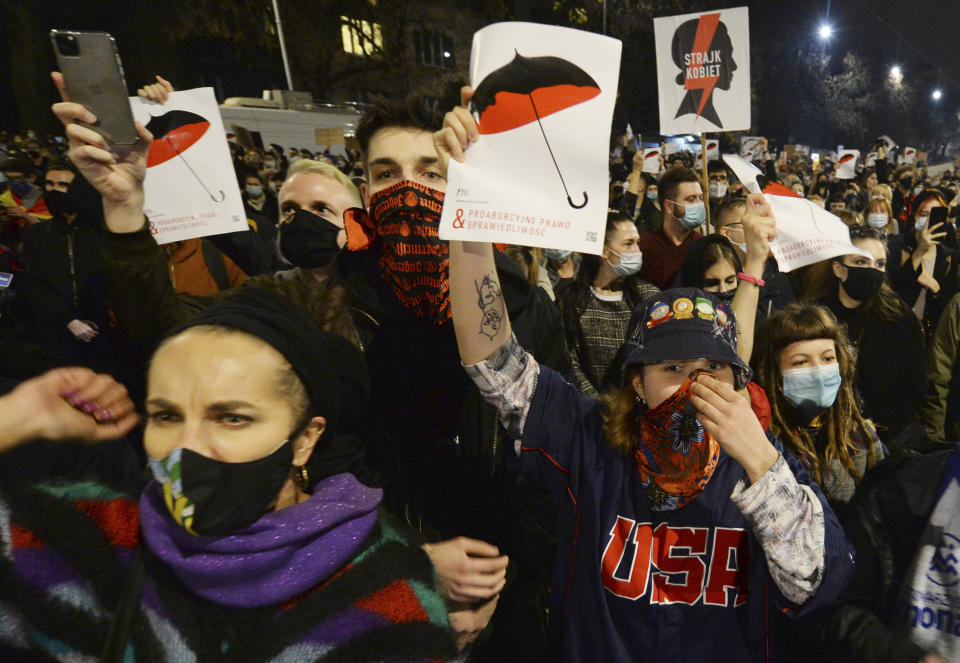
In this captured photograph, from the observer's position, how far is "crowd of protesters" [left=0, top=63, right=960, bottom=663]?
1190 millimetres

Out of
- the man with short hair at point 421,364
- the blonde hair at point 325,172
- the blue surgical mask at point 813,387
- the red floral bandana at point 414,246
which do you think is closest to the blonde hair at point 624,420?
the man with short hair at point 421,364

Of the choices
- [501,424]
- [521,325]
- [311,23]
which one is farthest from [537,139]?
[311,23]

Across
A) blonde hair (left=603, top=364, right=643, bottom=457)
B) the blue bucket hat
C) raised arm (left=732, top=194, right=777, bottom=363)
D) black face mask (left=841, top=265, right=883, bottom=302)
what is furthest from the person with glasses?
blonde hair (left=603, top=364, right=643, bottom=457)

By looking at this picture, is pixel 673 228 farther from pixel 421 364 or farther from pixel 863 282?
pixel 421 364

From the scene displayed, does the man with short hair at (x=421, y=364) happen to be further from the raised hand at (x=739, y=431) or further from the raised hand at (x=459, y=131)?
the raised hand at (x=739, y=431)

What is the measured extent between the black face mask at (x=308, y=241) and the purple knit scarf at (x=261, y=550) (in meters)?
1.27

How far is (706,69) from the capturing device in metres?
4.29

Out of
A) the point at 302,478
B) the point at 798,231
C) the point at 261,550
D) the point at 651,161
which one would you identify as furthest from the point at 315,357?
the point at 651,161

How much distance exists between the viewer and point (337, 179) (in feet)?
8.70

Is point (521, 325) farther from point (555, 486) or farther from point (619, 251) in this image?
point (619, 251)

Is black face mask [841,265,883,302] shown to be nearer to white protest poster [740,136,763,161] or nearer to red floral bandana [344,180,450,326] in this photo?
red floral bandana [344,180,450,326]

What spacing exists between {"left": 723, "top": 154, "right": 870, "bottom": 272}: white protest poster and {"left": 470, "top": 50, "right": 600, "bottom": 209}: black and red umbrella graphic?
1.54m

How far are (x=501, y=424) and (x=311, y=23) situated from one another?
2654 centimetres

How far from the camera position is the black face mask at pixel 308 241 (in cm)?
236
